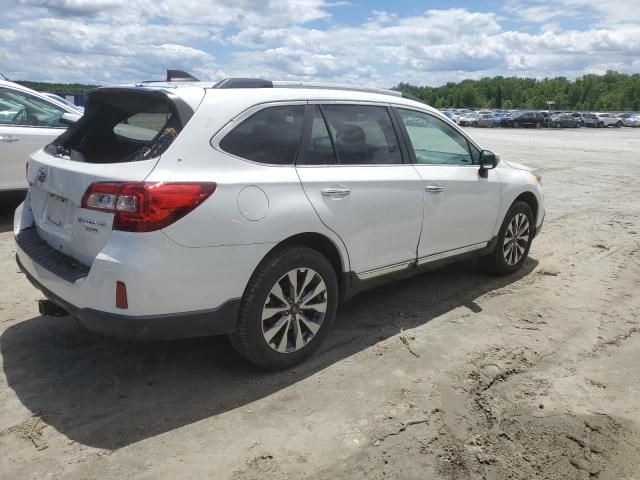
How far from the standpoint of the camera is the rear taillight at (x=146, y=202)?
116 inches

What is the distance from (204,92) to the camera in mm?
3365

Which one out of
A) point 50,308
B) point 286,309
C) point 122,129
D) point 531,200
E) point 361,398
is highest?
point 122,129

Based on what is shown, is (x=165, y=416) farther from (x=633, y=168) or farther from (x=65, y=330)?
(x=633, y=168)

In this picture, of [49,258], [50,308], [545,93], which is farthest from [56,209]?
[545,93]

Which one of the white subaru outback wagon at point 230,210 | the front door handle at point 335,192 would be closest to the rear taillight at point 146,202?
the white subaru outback wagon at point 230,210

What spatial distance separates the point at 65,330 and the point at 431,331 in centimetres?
273

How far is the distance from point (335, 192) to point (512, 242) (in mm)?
2652

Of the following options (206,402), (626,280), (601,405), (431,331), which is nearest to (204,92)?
(206,402)

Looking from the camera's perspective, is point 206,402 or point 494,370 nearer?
point 206,402

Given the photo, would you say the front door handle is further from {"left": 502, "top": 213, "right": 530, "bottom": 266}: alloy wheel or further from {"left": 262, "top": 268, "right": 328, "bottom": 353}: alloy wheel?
{"left": 502, "top": 213, "right": 530, "bottom": 266}: alloy wheel

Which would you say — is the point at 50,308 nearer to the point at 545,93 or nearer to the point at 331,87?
the point at 331,87

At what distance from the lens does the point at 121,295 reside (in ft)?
9.66

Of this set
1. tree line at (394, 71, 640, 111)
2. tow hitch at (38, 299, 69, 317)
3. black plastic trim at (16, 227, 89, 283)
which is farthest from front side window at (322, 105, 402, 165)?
tree line at (394, 71, 640, 111)

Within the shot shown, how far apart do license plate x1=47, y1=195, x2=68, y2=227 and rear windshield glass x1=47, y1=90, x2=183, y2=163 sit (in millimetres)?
275
